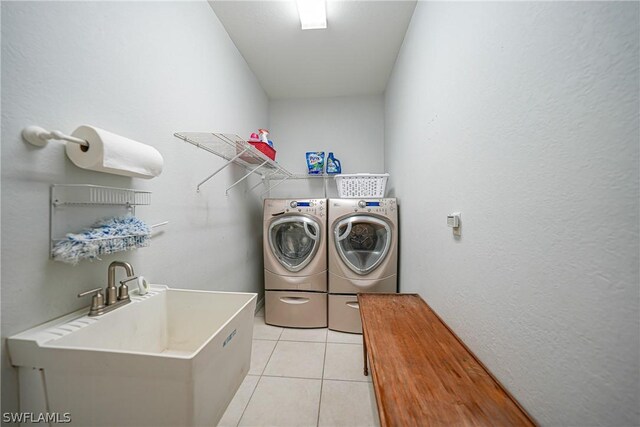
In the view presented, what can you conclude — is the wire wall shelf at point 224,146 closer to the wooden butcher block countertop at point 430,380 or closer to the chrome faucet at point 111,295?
the chrome faucet at point 111,295

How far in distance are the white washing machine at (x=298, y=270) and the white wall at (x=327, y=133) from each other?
2.83 feet

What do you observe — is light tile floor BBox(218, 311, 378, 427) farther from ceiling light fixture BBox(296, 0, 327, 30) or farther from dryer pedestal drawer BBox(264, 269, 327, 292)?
ceiling light fixture BBox(296, 0, 327, 30)

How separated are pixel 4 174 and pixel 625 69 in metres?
1.48

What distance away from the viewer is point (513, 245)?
711 millimetres

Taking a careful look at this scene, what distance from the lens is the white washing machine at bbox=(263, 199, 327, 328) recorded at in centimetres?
222

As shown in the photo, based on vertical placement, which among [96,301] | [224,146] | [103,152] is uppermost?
[224,146]

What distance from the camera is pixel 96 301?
0.80 meters

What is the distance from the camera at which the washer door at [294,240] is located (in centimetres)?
222

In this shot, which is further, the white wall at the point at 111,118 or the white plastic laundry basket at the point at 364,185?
the white plastic laundry basket at the point at 364,185

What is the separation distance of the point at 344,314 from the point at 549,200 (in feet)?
6.26

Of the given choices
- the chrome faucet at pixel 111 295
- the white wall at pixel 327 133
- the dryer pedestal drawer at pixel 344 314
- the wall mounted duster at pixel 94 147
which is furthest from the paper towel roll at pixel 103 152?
the white wall at pixel 327 133

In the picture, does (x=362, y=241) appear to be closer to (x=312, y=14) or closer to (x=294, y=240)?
(x=294, y=240)

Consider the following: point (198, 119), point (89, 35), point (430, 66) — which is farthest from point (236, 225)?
point (430, 66)

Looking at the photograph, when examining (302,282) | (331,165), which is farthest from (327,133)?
(302,282)
